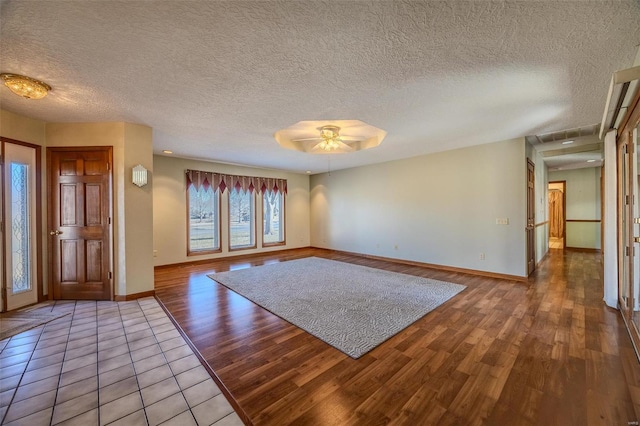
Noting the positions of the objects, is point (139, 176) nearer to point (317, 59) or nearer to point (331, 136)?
point (331, 136)

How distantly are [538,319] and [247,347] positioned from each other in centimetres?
320

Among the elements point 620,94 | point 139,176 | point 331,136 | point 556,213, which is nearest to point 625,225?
point 620,94

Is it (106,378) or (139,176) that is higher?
(139,176)

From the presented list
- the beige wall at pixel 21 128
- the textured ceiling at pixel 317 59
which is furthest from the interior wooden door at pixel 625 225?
the beige wall at pixel 21 128

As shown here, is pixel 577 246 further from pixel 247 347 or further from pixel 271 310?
pixel 247 347

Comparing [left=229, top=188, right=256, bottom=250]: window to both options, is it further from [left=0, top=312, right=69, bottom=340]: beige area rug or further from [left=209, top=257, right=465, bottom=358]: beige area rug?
[left=0, top=312, right=69, bottom=340]: beige area rug

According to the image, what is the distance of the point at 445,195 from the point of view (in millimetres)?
5348

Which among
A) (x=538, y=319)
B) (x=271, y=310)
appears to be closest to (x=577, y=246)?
(x=538, y=319)

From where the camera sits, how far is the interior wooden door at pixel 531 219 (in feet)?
15.0

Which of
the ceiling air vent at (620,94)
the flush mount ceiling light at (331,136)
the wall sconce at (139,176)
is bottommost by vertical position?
the wall sconce at (139,176)

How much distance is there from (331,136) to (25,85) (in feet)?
11.2

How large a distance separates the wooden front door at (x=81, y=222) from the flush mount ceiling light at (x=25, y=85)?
116 cm

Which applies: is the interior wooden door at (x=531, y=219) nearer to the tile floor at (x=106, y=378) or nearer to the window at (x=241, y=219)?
the tile floor at (x=106, y=378)

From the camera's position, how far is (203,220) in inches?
256
